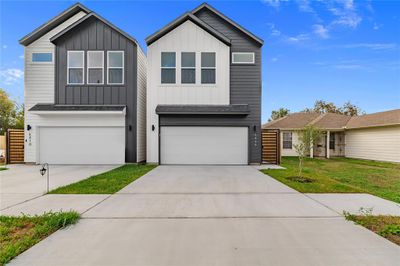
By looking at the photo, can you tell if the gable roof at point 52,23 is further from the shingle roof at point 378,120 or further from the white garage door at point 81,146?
the shingle roof at point 378,120

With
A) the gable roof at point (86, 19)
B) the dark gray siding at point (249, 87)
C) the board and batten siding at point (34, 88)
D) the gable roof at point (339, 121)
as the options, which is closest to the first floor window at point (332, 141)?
the gable roof at point (339, 121)

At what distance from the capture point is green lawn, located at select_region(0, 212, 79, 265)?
2.88 m

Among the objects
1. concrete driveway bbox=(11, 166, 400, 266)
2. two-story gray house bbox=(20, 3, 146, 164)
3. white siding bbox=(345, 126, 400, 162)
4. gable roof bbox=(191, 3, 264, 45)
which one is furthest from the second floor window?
white siding bbox=(345, 126, 400, 162)

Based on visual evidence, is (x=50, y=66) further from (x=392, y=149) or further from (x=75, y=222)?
(x=392, y=149)

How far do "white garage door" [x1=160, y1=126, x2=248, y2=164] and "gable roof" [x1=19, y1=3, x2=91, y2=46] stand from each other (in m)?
8.52

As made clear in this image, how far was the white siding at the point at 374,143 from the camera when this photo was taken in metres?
14.3

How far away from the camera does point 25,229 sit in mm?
3562

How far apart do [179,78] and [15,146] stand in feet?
32.5

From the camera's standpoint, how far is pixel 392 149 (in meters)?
14.4

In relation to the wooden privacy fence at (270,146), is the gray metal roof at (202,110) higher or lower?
higher

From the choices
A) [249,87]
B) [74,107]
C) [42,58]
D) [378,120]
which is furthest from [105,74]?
[378,120]

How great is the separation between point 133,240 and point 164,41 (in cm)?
1106

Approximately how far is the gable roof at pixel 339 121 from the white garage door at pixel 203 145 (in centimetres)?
767

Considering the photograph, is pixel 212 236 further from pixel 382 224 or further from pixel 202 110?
pixel 202 110
